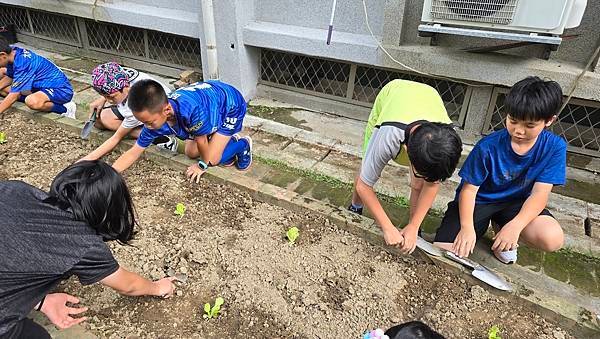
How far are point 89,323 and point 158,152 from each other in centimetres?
172

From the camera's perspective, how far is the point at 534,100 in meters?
2.15

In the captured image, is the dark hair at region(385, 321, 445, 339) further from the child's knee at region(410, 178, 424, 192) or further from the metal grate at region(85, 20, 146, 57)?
the metal grate at region(85, 20, 146, 57)

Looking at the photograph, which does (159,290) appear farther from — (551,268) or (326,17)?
(326,17)

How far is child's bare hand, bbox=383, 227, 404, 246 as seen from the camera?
2520 millimetres

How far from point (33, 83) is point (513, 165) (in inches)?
175

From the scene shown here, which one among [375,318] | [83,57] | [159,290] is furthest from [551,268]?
[83,57]

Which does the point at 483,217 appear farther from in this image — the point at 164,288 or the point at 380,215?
the point at 164,288

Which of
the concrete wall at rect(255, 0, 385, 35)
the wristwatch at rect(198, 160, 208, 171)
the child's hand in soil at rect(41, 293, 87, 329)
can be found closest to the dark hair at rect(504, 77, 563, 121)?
the wristwatch at rect(198, 160, 208, 171)

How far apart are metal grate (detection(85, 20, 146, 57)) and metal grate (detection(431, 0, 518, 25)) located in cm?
435

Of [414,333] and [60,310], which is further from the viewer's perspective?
[60,310]

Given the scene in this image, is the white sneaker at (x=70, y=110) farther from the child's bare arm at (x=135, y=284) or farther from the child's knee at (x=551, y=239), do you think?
the child's knee at (x=551, y=239)

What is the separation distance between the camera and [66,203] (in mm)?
1581

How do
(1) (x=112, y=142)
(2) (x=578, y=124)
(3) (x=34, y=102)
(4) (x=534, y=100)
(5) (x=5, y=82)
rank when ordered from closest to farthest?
1. (4) (x=534, y=100)
2. (1) (x=112, y=142)
3. (2) (x=578, y=124)
4. (3) (x=34, y=102)
5. (5) (x=5, y=82)

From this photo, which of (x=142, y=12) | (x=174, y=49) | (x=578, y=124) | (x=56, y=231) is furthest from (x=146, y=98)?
(x=578, y=124)
